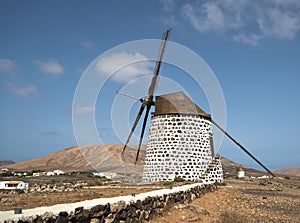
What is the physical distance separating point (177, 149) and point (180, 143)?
0.52 meters

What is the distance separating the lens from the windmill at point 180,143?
22922 millimetres

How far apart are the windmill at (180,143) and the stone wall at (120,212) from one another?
11069 millimetres

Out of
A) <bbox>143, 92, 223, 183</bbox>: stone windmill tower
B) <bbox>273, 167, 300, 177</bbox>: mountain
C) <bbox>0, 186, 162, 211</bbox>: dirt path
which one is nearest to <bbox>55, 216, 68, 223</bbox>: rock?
<bbox>0, 186, 162, 211</bbox>: dirt path

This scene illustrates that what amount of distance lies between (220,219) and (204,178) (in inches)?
539

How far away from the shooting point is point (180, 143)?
23.1m

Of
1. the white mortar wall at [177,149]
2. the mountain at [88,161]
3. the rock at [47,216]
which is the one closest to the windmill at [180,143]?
the white mortar wall at [177,149]

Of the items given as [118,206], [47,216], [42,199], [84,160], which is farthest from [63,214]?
[84,160]

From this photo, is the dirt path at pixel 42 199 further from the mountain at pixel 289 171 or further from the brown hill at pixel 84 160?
the mountain at pixel 289 171

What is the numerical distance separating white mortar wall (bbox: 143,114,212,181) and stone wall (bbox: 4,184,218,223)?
1103cm

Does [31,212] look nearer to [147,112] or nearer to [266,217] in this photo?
[266,217]

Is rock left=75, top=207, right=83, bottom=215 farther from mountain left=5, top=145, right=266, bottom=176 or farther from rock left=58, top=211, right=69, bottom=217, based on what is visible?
mountain left=5, top=145, right=266, bottom=176

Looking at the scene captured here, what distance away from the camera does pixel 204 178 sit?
76.6 ft

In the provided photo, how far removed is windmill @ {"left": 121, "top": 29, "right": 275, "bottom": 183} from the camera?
22.9 m

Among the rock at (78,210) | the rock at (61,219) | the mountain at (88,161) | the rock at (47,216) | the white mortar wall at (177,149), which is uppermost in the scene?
the mountain at (88,161)
